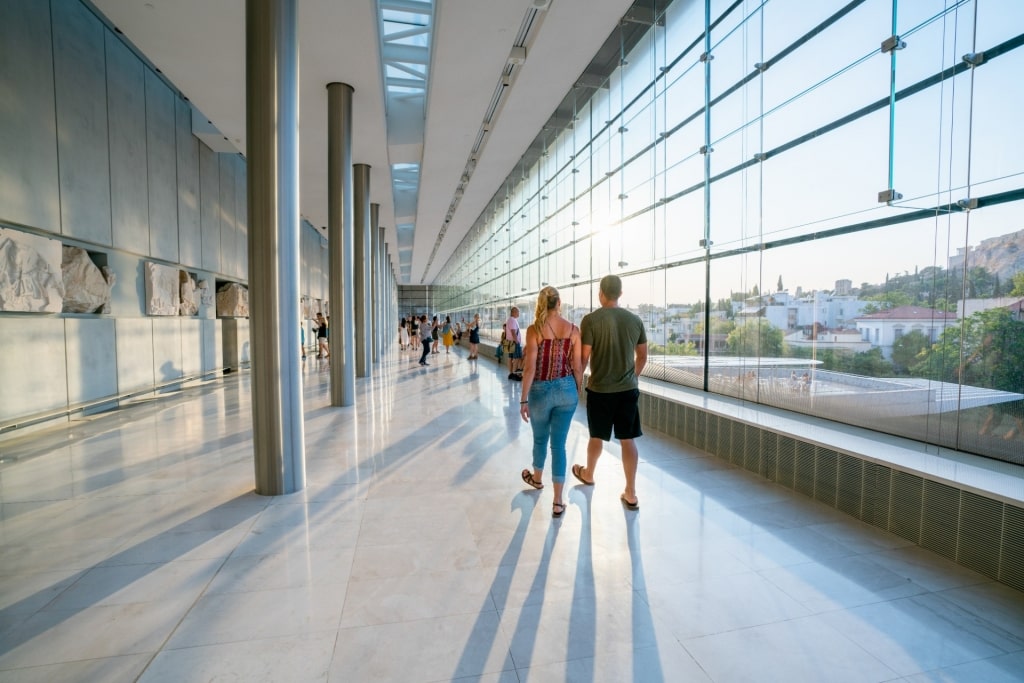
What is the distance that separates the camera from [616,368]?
405 centimetres

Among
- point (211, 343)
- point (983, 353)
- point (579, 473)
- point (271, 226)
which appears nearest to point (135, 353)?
point (211, 343)

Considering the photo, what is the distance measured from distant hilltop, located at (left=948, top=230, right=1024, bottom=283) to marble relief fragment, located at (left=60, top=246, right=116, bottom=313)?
11359 millimetres

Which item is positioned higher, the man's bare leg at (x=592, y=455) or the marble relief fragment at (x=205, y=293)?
the marble relief fragment at (x=205, y=293)

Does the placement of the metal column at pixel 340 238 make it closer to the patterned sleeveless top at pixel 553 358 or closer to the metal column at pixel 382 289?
the patterned sleeveless top at pixel 553 358

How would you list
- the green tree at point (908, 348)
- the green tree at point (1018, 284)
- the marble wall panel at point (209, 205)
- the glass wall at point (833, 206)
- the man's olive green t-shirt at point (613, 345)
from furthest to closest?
the marble wall panel at point (209, 205) → the green tree at point (908, 348) → the man's olive green t-shirt at point (613, 345) → the glass wall at point (833, 206) → the green tree at point (1018, 284)

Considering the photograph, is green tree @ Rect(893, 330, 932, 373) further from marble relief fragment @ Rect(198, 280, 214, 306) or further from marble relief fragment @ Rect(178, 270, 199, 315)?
marble relief fragment @ Rect(198, 280, 214, 306)

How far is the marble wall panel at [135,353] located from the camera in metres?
9.51

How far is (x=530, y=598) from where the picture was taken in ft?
9.08

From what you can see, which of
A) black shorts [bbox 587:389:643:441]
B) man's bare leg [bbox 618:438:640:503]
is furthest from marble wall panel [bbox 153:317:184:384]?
man's bare leg [bbox 618:438:640:503]

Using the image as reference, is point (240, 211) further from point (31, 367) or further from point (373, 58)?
point (373, 58)

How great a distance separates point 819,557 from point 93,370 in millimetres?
10666

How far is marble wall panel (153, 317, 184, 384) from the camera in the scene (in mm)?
10867

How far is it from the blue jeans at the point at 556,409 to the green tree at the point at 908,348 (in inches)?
123

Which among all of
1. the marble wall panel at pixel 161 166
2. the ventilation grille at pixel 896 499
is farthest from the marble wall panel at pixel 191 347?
the ventilation grille at pixel 896 499
